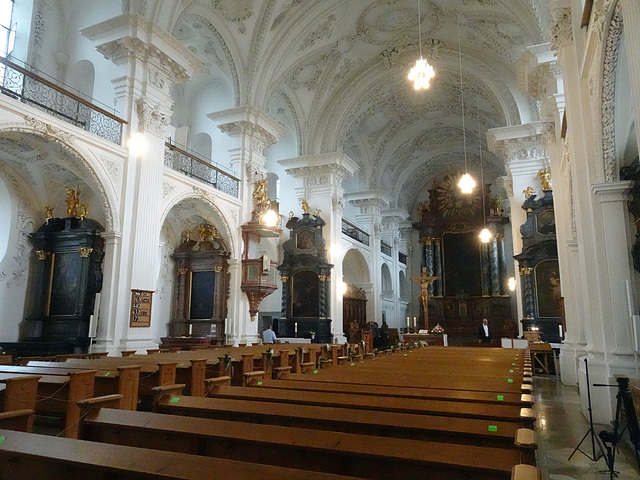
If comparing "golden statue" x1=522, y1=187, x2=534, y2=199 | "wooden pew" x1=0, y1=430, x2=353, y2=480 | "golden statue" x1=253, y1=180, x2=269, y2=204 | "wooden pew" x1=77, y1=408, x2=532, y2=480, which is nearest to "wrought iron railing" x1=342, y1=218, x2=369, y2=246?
"golden statue" x1=253, y1=180, x2=269, y2=204

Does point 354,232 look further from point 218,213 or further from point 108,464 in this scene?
point 108,464

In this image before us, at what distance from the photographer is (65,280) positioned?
10195 millimetres

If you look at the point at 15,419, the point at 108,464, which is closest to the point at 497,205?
the point at 15,419

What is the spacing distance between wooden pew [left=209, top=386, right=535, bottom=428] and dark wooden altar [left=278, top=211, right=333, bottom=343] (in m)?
12.6

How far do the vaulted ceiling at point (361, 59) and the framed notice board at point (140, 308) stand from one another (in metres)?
6.01

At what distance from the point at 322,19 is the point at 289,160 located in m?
5.08

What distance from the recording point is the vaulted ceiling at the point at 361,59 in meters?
13.5

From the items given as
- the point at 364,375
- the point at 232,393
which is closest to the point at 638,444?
the point at 364,375

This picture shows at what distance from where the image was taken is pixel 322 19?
1446 cm

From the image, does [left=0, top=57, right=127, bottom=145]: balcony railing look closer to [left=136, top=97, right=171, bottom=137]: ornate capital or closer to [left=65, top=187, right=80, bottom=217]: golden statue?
[left=136, top=97, right=171, bottom=137]: ornate capital

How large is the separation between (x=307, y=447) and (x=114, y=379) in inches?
136

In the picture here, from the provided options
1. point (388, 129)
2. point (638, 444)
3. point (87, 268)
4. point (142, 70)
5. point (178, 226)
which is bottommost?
point (638, 444)

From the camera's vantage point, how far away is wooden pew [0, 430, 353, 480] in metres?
1.81

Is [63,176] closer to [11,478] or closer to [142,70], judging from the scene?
[142,70]
